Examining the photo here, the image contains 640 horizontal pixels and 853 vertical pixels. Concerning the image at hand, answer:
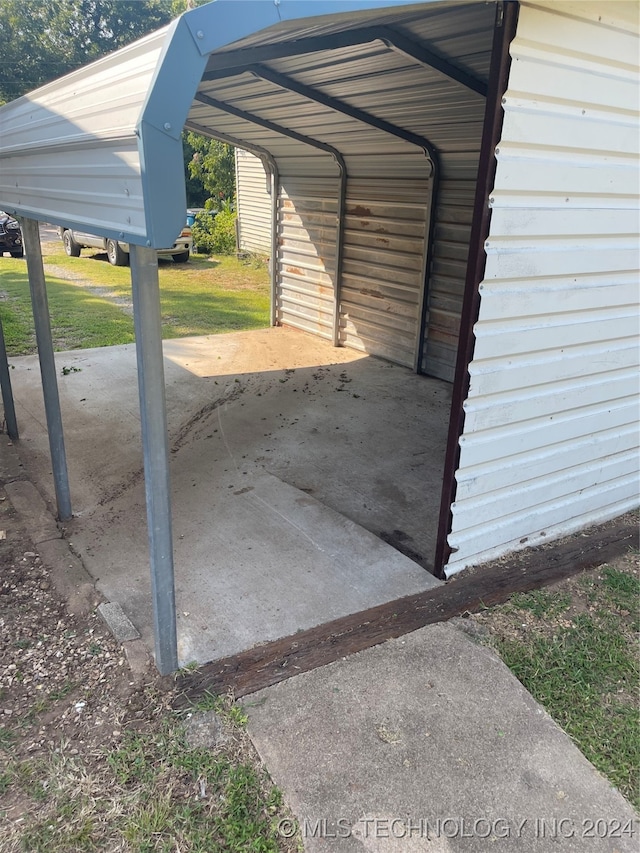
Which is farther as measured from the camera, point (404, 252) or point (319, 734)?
point (404, 252)

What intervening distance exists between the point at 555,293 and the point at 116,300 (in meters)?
9.84

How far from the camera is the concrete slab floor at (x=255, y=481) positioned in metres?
3.40

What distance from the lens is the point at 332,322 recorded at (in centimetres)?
896

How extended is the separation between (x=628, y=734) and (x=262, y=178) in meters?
15.2

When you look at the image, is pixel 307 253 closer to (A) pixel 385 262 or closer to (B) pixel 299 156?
(B) pixel 299 156

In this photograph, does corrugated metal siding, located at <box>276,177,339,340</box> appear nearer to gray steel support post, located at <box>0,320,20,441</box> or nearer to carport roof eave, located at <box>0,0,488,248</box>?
gray steel support post, located at <box>0,320,20,441</box>

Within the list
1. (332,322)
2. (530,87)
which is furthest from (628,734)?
(332,322)

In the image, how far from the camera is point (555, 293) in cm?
331

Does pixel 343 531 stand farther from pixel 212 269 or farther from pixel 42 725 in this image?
pixel 212 269

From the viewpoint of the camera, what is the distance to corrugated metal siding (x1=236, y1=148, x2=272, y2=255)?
1548cm

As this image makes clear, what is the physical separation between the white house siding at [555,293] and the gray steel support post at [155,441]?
1641 millimetres

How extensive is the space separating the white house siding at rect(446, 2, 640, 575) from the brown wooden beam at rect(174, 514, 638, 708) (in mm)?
144

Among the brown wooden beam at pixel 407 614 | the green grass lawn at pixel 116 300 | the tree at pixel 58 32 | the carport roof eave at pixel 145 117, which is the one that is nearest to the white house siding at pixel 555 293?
the brown wooden beam at pixel 407 614

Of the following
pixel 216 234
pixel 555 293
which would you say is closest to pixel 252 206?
pixel 216 234
